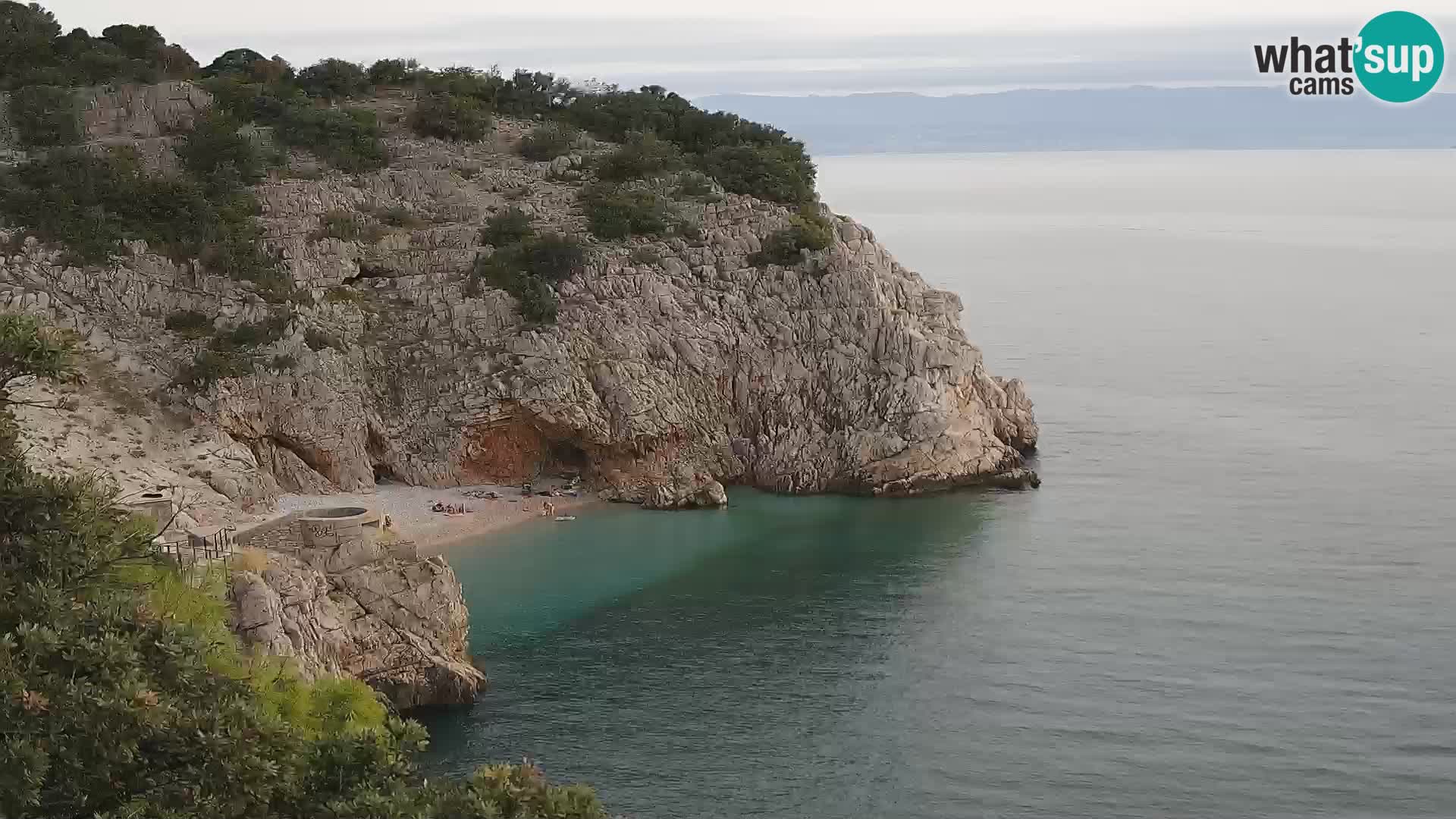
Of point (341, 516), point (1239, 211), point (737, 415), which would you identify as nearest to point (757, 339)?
point (737, 415)

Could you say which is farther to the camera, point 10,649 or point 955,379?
point 955,379

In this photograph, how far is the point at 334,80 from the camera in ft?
208

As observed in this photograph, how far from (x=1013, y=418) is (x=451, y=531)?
21066mm

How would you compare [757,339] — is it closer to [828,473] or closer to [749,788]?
[828,473]

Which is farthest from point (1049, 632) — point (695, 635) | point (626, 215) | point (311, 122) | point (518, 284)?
point (311, 122)

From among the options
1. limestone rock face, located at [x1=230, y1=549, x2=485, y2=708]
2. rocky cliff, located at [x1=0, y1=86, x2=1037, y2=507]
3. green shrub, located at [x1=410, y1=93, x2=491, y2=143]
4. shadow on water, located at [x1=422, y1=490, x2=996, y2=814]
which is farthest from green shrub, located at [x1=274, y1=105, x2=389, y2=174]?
limestone rock face, located at [x1=230, y1=549, x2=485, y2=708]

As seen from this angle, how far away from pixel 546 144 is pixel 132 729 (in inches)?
1798

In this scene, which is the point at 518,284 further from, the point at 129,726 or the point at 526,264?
the point at 129,726

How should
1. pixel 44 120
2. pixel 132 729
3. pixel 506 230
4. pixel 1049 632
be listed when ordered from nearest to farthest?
pixel 132 729, pixel 1049 632, pixel 44 120, pixel 506 230

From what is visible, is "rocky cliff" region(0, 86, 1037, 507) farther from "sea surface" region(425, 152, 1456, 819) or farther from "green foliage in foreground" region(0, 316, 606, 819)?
"green foliage in foreground" region(0, 316, 606, 819)

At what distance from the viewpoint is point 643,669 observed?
115 ft

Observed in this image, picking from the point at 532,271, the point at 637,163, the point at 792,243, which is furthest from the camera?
the point at 637,163

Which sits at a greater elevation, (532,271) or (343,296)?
(532,271)

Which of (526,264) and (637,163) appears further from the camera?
(637,163)
